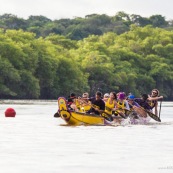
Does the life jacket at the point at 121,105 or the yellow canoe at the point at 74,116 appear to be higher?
the life jacket at the point at 121,105

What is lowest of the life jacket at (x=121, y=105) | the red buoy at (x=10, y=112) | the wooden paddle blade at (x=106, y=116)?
the red buoy at (x=10, y=112)

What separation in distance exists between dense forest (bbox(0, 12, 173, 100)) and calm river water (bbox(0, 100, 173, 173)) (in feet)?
252

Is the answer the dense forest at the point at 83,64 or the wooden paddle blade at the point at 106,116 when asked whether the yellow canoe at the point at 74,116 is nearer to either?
the wooden paddle blade at the point at 106,116

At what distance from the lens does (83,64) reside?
456ft

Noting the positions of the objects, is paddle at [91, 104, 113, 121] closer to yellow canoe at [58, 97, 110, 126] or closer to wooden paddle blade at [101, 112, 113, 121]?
wooden paddle blade at [101, 112, 113, 121]

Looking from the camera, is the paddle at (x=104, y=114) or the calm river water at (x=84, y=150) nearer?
the calm river water at (x=84, y=150)

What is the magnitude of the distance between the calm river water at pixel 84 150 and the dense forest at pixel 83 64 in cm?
7678

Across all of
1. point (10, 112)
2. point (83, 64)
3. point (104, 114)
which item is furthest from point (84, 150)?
point (83, 64)

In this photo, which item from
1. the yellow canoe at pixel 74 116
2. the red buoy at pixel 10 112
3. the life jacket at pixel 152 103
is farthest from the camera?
the red buoy at pixel 10 112

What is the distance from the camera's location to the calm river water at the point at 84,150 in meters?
19.3

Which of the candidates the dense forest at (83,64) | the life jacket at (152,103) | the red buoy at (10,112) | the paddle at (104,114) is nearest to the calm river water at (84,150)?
the paddle at (104,114)

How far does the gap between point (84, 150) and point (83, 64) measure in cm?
11557

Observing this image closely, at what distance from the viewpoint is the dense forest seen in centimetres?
11394

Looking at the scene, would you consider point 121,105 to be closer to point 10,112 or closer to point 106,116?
point 106,116
